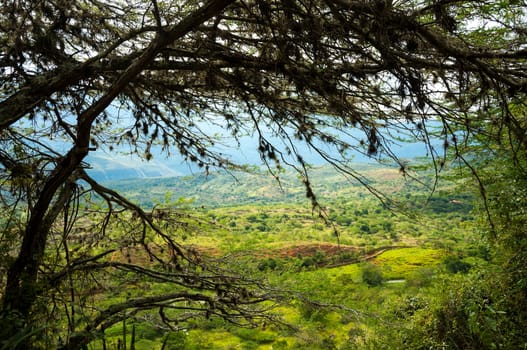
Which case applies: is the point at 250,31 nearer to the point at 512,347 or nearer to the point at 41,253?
the point at 41,253

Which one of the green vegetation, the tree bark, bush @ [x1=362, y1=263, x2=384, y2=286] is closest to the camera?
the tree bark

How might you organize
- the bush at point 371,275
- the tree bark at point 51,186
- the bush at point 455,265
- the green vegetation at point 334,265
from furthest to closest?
the bush at point 371,275 < the bush at point 455,265 < the green vegetation at point 334,265 < the tree bark at point 51,186

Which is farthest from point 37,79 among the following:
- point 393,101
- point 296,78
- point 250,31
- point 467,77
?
point 467,77

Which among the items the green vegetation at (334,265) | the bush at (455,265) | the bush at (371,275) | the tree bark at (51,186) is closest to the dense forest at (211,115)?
the tree bark at (51,186)

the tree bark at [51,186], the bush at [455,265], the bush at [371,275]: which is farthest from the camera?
the bush at [371,275]

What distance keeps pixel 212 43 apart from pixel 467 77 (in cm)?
148

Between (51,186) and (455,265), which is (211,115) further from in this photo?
(455,265)

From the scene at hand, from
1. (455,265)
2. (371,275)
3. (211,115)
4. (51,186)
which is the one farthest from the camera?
(371,275)

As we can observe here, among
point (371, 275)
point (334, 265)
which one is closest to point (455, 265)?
point (371, 275)

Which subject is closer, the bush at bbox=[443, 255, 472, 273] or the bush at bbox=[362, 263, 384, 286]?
the bush at bbox=[443, 255, 472, 273]

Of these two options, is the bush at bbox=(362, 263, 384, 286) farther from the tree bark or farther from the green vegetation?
the tree bark

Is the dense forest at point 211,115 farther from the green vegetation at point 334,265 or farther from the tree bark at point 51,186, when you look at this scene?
the green vegetation at point 334,265

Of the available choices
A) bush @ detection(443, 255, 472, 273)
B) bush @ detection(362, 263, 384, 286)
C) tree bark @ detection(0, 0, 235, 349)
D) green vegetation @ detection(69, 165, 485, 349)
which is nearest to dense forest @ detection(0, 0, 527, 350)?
tree bark @ detection(0, 0, 235, 349)

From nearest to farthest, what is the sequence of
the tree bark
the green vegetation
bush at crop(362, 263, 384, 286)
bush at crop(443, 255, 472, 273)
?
the tree bark < the green vegetation < bush at crop(443, 255, 472, 273) < bush at crop(362, 263, 384, 286)
